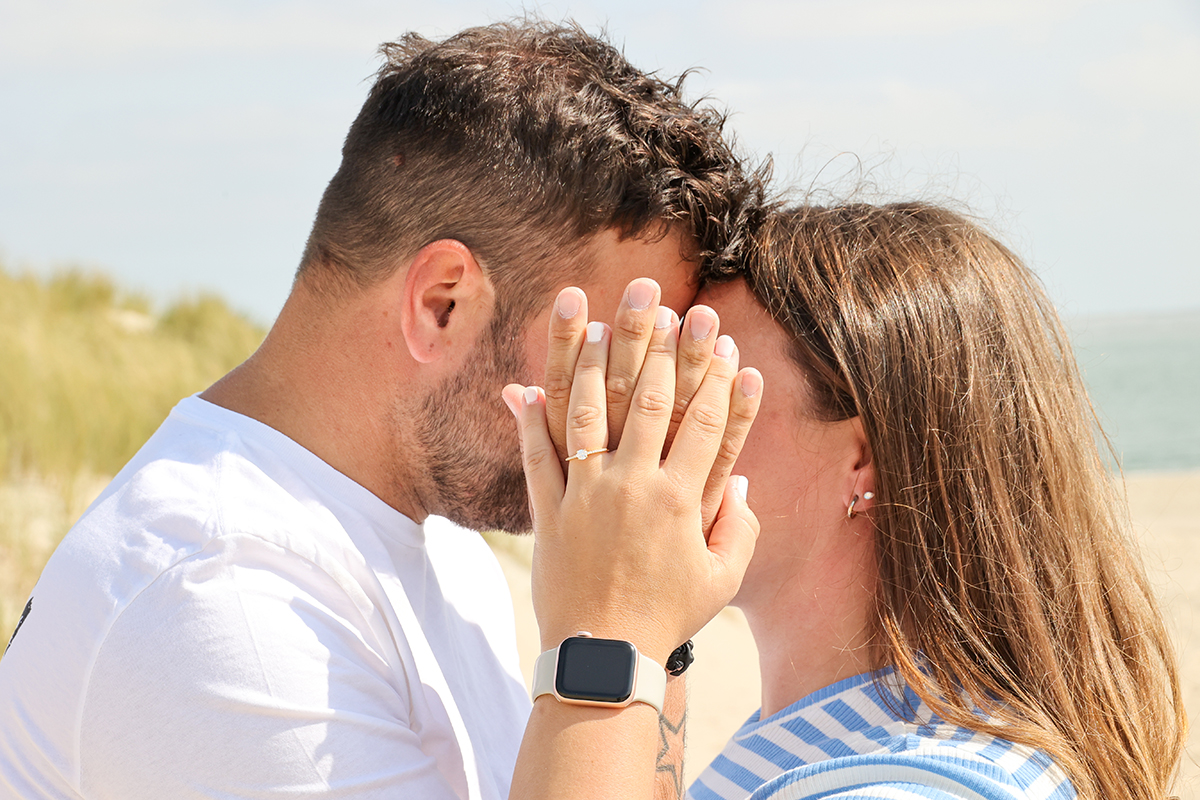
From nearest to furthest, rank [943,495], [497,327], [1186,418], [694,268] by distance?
1. [943,495]
2. [497,327]
3. [694,268]
4. [1186,418]

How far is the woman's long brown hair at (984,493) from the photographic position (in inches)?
77.0

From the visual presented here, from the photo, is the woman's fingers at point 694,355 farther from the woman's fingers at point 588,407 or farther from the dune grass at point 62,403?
the dune grass at point 62,403

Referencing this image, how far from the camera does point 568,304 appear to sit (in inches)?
69.0

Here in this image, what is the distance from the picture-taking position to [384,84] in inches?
89.2

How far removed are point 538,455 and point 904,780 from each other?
0.87 meters

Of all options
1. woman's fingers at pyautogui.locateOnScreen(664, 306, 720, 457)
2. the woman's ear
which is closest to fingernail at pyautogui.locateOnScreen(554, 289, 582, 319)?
woman's fingers at pyautogui.locateOnScreen(664, 306, 720, 457)

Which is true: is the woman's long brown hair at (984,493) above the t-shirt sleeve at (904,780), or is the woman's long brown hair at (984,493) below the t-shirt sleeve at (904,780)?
above

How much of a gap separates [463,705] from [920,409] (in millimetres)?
1212

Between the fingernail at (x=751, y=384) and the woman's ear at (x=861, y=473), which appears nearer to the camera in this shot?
the fingernail at (x=751, y=384)

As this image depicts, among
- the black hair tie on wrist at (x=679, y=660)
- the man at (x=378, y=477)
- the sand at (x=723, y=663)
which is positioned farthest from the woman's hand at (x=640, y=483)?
the sand at (x=723, y=663)

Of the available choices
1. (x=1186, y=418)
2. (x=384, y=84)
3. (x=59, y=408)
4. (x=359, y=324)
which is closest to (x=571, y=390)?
(x=359, y=324)

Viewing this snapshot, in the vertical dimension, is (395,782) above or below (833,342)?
below

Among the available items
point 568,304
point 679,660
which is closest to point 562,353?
point 568,304

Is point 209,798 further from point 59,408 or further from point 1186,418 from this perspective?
point 1186,418
